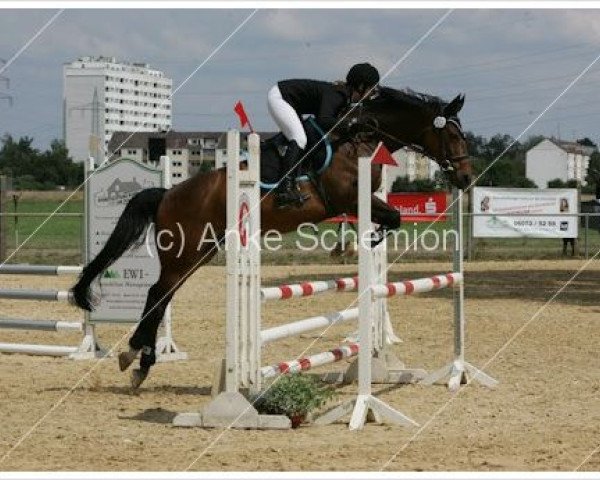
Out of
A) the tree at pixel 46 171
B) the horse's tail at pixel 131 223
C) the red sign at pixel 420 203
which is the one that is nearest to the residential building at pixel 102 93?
the tree at pixel 46 171

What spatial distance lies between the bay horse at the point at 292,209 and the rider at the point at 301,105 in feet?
0.32

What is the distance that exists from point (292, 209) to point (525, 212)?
61.8ft

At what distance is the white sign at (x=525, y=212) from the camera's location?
85.6 ft

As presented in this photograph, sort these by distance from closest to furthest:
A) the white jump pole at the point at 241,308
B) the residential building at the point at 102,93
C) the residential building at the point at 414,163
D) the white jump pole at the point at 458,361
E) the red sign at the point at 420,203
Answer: the white jump pole at the point at 241,308 < the white jump pole at the point at 458,361 < the residential building at the point at 414,163 < the red sign at the point at 420,203 < the residential building at the point at 102,93

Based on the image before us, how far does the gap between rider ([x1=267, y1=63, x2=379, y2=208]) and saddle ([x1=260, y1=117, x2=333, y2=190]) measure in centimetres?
5

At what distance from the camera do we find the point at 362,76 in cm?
855

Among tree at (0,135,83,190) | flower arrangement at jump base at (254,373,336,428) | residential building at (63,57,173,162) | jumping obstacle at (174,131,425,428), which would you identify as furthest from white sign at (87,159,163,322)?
tree at (0,135,83,190)

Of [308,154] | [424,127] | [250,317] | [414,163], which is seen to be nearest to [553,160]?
[414,163]

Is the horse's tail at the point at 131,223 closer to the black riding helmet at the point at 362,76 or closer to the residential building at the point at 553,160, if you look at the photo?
the black riding helmet at the point at 362,76

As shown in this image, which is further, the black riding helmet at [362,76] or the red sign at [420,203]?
the red sign at [420,203]

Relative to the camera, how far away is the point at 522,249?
95.6 feet

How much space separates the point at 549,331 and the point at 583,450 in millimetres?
6948

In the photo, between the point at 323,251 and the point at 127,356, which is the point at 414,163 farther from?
the point at 127,356

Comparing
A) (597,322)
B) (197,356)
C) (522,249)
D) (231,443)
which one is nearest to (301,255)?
(522,249)
